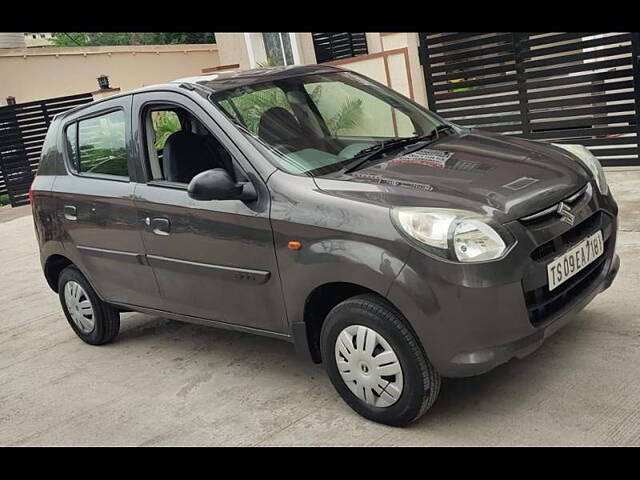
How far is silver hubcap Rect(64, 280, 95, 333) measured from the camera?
5.84 metres

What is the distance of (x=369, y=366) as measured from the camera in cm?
378

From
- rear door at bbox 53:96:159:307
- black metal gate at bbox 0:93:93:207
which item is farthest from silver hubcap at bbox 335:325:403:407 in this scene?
black metal gate at bbox 0:93:93:207

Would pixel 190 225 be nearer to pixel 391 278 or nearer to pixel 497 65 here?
pixel 391 278

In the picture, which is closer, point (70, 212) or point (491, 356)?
point (491, 356)

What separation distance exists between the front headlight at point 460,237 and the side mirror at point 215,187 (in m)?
1.06

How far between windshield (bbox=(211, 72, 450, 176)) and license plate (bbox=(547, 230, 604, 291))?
1.22 m

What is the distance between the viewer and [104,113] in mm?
5332

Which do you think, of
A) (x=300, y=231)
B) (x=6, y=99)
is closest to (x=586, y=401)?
(x=300, y=231)

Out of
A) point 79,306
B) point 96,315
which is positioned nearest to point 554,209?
point 96,315

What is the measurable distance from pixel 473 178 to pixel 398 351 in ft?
3.08

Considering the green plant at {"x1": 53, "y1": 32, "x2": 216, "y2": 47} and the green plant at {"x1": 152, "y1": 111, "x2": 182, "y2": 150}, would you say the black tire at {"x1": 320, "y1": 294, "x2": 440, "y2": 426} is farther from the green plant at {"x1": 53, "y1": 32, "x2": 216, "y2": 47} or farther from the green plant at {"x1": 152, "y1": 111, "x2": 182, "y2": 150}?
the green plant at {"x1": 53, "y1": 32, "x2": 216, "y2": 47}

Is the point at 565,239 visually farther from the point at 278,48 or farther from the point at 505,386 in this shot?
the point at 278,48

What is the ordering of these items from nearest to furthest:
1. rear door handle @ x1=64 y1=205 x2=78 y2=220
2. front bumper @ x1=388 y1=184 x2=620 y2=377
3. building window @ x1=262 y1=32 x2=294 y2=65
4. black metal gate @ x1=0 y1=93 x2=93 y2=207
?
front bumper @ x1=388 y1=184 x2=620 y2=377 < rear door handle @ x1=64 y1=205 x2=78 y2=220 < building window @ x1=262 y1=32 x2=294 y2=65 < black metal gate @ x1=0 y1=93 x2=93 y2=207

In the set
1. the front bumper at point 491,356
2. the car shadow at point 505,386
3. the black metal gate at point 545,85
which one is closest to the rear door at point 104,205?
the car shadow at point 505,386
